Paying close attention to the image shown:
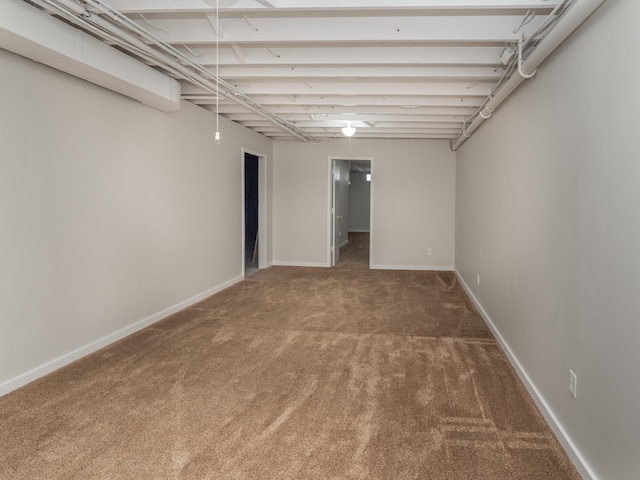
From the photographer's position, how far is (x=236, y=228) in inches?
231

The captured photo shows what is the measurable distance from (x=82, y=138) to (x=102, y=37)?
76cm

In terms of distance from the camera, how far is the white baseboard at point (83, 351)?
2534mm

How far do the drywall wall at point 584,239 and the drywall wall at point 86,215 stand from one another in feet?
10.5

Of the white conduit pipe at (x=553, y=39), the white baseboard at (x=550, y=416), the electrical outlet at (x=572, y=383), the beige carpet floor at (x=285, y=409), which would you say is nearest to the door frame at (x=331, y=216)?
the beige carpet floor at (x=285, y=409)

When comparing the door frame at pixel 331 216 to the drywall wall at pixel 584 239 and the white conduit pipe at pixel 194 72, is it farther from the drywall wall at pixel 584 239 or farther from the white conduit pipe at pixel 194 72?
the drywall wall at pixel 584 239

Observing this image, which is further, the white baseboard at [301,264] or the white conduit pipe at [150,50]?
the white baseboard at [301,264]

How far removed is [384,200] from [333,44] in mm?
4415

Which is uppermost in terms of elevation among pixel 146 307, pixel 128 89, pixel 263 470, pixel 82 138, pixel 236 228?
pixel 128 89

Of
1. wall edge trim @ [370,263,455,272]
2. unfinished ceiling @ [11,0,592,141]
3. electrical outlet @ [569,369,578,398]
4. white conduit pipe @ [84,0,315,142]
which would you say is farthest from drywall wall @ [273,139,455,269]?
electrical outlet @ [569,369,578,398]

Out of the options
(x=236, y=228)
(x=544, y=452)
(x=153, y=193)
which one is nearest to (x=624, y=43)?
(x=544, y=452)

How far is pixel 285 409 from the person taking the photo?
7.69 feet

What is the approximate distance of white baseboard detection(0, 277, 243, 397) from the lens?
2.53 m

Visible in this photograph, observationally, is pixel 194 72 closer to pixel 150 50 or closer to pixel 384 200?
pixel 150 50

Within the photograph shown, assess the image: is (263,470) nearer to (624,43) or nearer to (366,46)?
(624,43)
